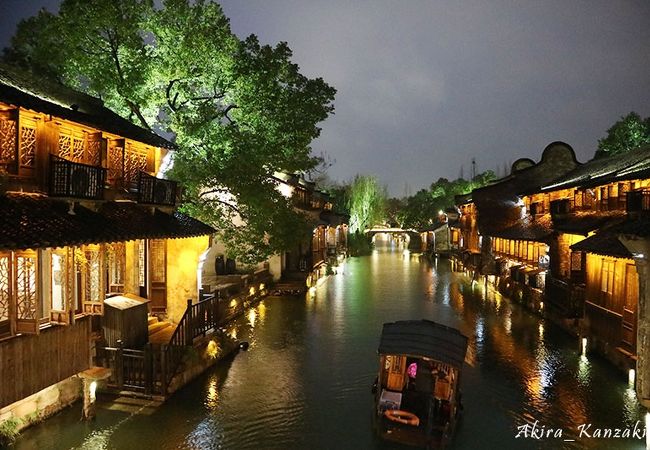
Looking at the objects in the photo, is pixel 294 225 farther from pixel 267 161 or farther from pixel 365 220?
pixel 365 220

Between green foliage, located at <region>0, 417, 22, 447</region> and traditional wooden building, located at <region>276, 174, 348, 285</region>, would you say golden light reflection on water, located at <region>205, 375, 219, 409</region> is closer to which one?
green foliage, located at <region>0, 417, 22, 447</region>

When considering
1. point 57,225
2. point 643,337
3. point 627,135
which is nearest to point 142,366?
point 57,225

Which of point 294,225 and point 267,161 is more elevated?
point 267,161

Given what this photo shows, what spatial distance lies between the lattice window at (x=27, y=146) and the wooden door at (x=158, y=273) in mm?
7745

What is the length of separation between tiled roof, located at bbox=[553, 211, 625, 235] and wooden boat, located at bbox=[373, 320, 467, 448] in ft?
48.3

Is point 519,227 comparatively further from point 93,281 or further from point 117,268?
point 93,281

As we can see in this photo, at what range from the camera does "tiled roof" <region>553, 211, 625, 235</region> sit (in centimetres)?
2353

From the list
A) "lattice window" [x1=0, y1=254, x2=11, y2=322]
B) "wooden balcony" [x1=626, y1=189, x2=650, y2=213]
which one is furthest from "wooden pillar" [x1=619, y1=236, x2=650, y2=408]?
"lattice window" [x1=0, y1=254, x2=11, y2=322]

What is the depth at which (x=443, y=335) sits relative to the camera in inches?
523

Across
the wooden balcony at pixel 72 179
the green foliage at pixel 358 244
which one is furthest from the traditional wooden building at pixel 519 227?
the green foliage at pixel 358 244

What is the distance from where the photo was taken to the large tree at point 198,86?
21.6 metres

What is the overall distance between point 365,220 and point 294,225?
204 feet

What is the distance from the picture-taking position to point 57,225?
11594 millimetres

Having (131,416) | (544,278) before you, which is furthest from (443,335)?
(544,278)
